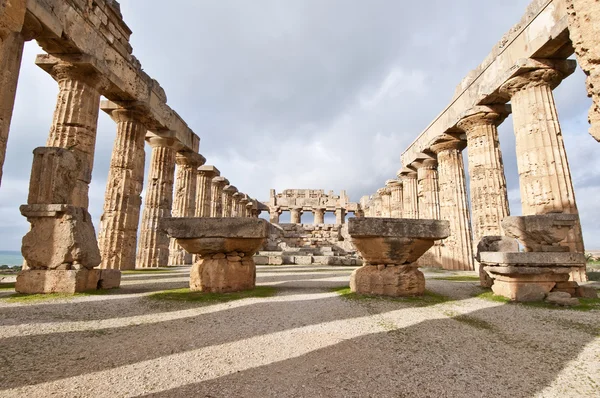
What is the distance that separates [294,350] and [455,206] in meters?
11.8

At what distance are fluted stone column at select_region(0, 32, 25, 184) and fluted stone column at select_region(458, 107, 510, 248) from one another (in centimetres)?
1248

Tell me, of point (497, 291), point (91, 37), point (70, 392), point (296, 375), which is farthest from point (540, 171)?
point (91, 37)

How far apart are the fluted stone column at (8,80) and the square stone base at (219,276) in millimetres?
4410

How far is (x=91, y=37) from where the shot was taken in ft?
26.7

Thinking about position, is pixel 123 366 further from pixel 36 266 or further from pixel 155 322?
pixel 36 266

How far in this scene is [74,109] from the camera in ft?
26.1

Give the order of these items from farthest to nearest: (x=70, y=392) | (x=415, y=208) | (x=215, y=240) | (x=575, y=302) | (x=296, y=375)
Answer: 1. (x=415, y=208)
2. (x=215, y=240)
3. (x=575, y=302)
4. (x=296, y=375)
5. (x=70, y=392)

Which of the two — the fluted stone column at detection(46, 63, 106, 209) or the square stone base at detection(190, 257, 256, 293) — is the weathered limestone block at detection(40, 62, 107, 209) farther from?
the square stone base at detection(190, 257, 256, 293)

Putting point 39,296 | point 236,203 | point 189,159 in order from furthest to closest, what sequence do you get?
point 236,203
point 189,159
point 39,296

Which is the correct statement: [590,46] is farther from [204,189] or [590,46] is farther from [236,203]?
[236,203]

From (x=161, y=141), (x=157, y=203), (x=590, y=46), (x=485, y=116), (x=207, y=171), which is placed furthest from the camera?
(x=207, y=171)

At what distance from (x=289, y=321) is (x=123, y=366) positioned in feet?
5.64

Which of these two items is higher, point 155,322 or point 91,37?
point 91,37

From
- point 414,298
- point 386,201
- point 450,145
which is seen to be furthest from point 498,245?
point 386,201
